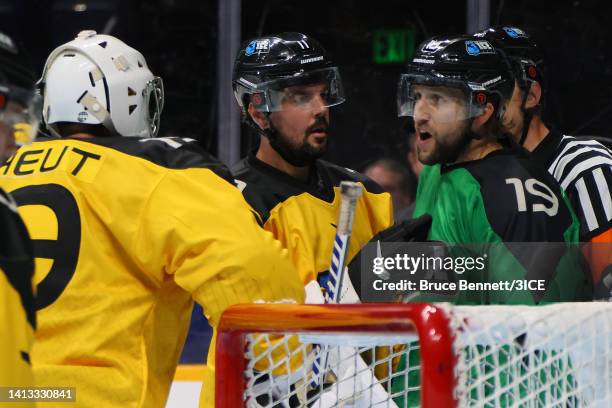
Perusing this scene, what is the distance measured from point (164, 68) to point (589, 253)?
2313mm

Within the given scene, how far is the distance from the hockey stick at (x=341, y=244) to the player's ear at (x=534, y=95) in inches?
35.9

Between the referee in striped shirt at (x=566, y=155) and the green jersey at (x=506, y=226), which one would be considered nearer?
the green jersey at (x=506, y=226)

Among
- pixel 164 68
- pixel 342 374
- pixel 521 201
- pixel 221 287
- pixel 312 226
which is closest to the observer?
pixel 221 287

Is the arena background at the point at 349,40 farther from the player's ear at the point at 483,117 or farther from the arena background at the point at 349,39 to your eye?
the player's ear at the point at 483,117

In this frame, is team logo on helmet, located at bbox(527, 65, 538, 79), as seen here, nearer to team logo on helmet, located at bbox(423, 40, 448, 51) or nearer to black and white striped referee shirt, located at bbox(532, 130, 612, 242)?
black and white striped referee shirt, located at bbox(532, 130, 612, 242)

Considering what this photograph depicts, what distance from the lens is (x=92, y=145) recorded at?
2.46 meters

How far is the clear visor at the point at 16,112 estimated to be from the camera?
1716mm

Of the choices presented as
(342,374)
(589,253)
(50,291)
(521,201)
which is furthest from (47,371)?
(589,253)

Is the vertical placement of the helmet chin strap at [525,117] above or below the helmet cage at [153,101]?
below

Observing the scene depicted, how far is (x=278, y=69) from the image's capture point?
3.11m

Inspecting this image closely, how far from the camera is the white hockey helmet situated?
2.59m

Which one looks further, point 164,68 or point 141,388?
point 164,68

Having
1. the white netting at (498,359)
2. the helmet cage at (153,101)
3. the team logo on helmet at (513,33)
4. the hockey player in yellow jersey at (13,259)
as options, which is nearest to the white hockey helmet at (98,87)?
the helmet cage at (153,101)

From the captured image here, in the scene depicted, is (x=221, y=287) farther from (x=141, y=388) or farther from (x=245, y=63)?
(x=245, y=63)
